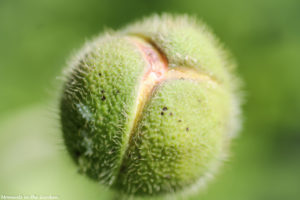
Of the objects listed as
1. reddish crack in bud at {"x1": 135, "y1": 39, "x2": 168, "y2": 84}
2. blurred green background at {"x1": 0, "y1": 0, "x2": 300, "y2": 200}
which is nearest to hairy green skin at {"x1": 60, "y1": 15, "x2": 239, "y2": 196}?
reddish crack in bud at {"x1": 135, "y1": 39, "x2": 168, "y2": 84}

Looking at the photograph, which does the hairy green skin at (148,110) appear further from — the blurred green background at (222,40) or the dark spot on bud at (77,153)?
the blurred green background at (222,40)

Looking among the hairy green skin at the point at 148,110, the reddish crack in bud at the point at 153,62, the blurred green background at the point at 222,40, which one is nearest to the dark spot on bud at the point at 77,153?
the hairy green skin at the point at 148,110

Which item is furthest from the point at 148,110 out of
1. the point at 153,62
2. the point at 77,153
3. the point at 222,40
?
the point at 222,40

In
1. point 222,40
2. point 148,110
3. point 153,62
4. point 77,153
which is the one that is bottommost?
point 77,153

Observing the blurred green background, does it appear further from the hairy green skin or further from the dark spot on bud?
the hairy green skin

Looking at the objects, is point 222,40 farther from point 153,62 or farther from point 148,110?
point 148,110

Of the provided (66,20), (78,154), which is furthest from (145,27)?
(66,20)
